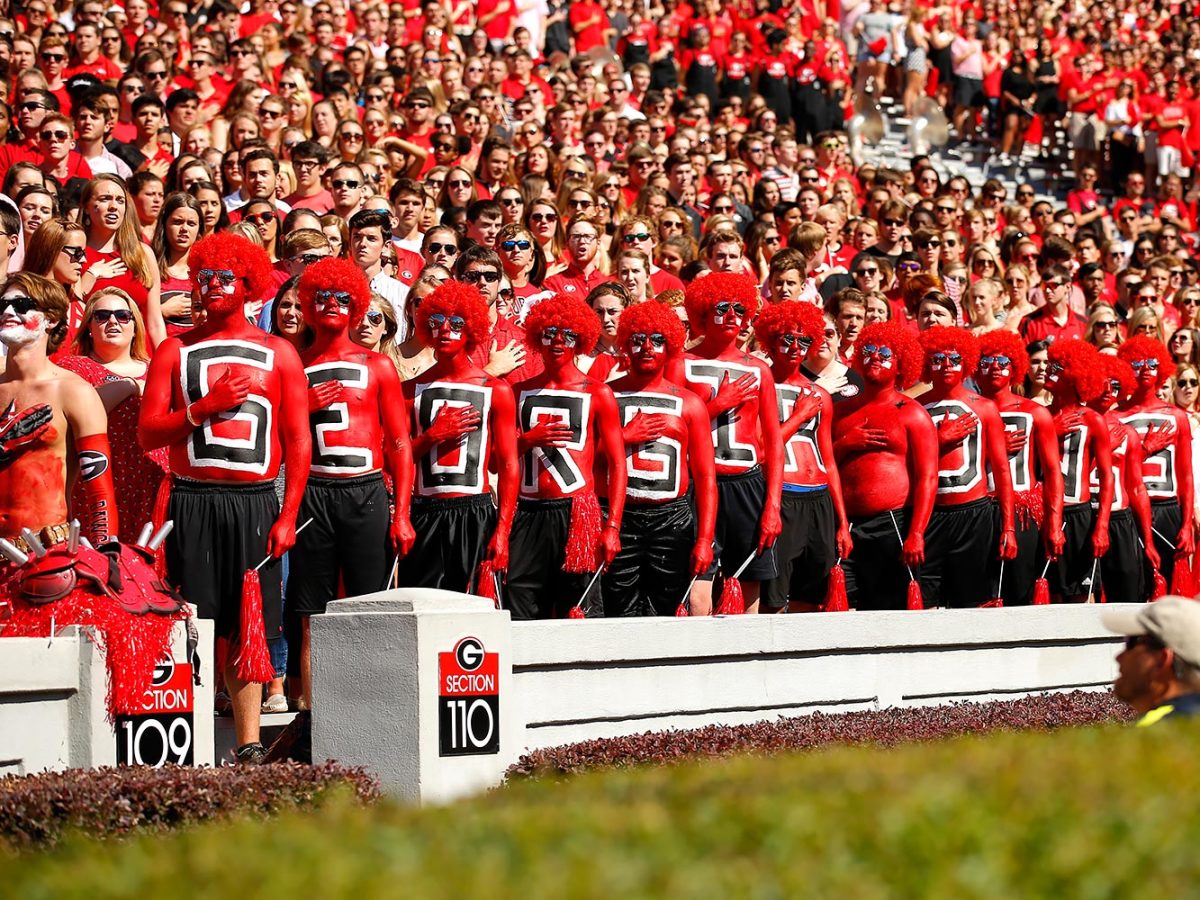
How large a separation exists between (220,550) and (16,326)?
1.21 metres

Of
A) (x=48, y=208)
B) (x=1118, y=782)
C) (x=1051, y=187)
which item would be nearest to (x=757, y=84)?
(x=1051, y=187)

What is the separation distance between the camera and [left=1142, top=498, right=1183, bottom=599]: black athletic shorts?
13438 mm

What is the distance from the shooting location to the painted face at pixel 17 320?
8.26 metres

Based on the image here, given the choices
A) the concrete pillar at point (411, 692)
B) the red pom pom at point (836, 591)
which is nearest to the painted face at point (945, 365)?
the red pom pom at point (836, 591)

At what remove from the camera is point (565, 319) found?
9773 millimetres

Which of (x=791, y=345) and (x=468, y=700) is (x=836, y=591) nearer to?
(x=791, y=345)

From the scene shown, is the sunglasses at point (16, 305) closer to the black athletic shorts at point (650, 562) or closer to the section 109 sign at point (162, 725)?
the section 109 sign at point (162, 725)

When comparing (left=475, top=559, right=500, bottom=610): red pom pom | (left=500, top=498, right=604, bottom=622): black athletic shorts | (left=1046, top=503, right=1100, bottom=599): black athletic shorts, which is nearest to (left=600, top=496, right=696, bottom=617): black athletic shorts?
(left=500, top=498, right=604, bottom=622): black athletic shorts

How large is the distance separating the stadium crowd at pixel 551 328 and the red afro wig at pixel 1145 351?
2 centimetres

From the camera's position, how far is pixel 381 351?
10117 mm

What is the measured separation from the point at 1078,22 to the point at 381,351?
1751 cm

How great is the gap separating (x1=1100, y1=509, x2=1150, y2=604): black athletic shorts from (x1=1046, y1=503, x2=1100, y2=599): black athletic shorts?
0.34 meters

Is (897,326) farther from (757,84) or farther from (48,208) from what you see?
(757,84)

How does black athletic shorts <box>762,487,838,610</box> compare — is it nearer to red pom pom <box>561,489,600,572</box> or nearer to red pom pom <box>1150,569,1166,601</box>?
red pom pom <box>561,489,600,572</box>
